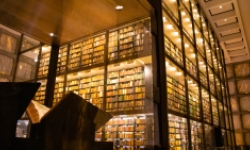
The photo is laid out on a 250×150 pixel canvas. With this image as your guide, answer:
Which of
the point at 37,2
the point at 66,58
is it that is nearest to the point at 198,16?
the point at 66,58

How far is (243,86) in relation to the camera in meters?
10.8

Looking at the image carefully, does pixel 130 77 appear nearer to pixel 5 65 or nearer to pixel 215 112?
pixel 5 65

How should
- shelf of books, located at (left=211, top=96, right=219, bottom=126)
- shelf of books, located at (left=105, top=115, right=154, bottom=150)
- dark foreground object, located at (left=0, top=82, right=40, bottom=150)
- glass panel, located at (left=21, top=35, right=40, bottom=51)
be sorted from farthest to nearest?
1. shelf of books, located at (left=211, top=96, right=219, bottom=126)
2. shelf of books, located at (left=105, top=115, right=154, bottom=150)
3. glass panel, located at (left=21, top=35, right=40, bottom=51)
4. dark foreground object, located at (left=0, top=82, right=40, bottom=150)

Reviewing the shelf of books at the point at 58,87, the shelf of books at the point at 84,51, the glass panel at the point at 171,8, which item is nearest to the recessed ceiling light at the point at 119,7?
the shelf of books at the point at 84,51

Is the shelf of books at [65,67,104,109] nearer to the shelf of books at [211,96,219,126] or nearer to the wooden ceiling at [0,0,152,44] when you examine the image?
the wooden ceiling at [0,0,152,44]

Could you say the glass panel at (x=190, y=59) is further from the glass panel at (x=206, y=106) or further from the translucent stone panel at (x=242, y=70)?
the translucent stone panel at (x=242, y=70)

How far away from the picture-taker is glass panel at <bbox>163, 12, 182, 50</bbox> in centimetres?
354

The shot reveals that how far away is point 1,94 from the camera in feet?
3.29

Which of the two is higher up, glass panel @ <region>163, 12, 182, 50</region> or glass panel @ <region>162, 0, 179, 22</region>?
glass panel @ <region>162, 0, 179, 22</region>

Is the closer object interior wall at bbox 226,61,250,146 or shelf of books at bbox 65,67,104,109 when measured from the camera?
shelf of books at bbox 65,67,104,109

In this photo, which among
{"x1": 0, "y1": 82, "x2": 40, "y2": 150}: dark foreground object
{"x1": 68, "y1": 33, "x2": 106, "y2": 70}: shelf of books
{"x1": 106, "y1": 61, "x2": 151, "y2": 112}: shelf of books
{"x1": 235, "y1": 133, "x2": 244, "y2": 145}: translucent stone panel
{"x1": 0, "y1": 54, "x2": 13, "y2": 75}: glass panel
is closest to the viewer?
{"x1": 0, "y1": 82, "x2": 40, "y2": 150}: dark foreground object

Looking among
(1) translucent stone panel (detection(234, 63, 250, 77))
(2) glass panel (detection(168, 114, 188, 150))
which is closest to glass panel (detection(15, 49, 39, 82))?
(2) glass panel (detection(168, 114, 188, 150))

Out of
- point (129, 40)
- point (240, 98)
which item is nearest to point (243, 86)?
point (240, 98)

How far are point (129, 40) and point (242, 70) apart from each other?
10010 mm
